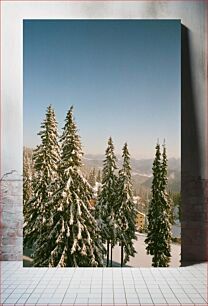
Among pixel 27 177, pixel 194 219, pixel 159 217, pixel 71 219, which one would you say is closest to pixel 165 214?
pixel 159 217

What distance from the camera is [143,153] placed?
4.45 meters

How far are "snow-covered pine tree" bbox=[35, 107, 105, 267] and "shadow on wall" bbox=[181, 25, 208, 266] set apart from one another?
84 cm

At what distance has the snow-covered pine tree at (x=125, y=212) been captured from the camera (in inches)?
177

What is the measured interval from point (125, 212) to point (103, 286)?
818mm

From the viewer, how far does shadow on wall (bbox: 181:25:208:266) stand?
15.0 feet

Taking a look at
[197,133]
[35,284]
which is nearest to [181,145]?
[197,133]

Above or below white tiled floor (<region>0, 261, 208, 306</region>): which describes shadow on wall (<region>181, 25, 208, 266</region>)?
above

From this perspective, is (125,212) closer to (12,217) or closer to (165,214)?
(165,214)

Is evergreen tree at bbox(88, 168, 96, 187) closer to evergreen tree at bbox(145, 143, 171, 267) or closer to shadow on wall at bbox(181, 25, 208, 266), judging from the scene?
evergreen tree at bbox(145, 143, 171, 267)

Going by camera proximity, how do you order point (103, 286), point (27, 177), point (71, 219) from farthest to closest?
point (27, 177) → point (71, 219) → point (103, 286)

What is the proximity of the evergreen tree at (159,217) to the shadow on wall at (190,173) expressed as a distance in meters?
0.17

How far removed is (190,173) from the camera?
4605mm

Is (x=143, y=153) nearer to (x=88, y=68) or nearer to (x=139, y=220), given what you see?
(x=139, y=220)

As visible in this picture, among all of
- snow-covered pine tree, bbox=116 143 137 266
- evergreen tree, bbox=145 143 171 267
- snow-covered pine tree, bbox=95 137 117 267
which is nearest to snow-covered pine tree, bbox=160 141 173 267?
evergreen tree, bbox=145 143 171 267
